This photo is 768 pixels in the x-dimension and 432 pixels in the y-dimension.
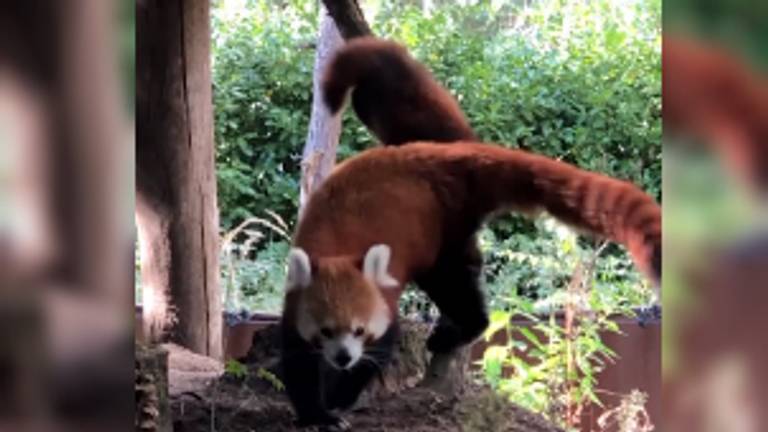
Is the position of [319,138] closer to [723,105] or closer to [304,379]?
[304,379]

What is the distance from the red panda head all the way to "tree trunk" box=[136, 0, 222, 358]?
0.19 metres

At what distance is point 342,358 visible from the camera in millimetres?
1416

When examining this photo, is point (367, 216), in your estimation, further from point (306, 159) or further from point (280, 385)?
point (280, 385)

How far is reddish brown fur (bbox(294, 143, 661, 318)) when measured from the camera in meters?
1.38

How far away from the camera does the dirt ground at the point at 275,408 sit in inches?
56.4

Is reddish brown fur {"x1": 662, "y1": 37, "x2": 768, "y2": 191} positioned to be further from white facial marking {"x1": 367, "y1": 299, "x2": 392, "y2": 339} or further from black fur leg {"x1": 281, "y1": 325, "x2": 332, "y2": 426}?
black fur leg {"x1": 281, "y1": 325, "x2": 332, "y2": 426}

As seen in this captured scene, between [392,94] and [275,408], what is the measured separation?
555 millimetres

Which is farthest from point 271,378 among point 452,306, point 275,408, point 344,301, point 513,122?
point 513,122

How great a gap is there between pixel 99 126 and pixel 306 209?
14.2 inches

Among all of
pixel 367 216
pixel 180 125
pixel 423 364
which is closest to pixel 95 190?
pixel 180 125

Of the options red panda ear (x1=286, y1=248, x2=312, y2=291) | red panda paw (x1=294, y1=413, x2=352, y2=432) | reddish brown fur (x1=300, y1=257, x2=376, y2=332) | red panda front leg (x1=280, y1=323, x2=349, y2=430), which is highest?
red panda ear (x1=286, y1=248, x2=312, y2=291)

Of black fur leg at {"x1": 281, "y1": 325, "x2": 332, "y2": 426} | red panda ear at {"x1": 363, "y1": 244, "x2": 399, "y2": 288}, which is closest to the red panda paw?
black fur leg at {"x1": 281, "y1": 325, "x2": 332, "y2": 426}

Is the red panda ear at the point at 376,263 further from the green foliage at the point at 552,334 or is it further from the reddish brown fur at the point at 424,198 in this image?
the green foliage at the point at 552,334

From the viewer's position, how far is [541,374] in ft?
4.70
